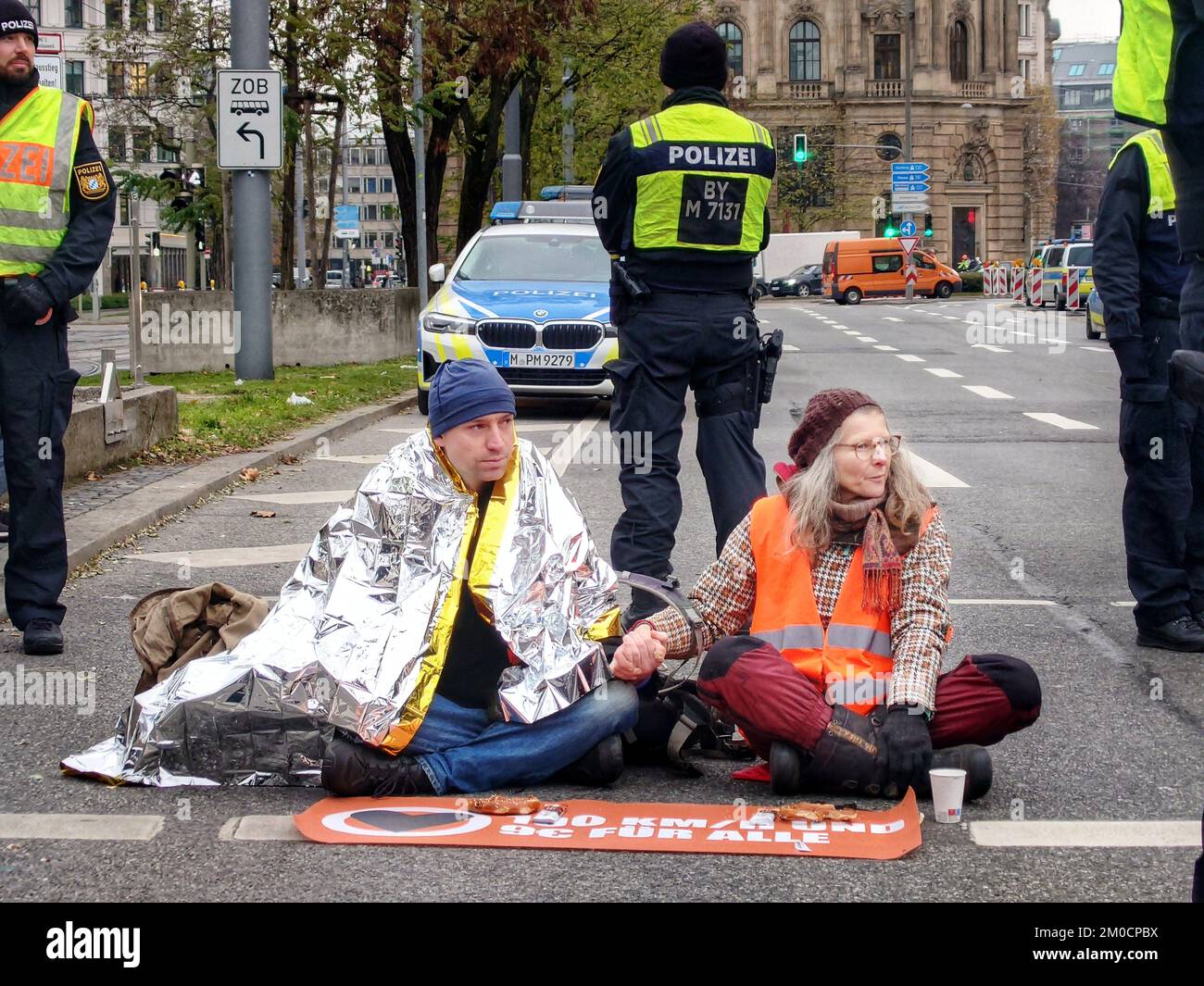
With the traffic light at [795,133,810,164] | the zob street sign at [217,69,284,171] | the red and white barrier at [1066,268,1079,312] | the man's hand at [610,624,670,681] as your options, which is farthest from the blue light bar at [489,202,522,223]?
the traffic light at [795,133,810,164]

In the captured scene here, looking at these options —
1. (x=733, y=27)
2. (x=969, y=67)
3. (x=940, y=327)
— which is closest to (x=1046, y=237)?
(x=969, y=67)

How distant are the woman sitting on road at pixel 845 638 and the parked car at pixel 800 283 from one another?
227 feet

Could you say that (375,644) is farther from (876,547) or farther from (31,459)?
(31,459)

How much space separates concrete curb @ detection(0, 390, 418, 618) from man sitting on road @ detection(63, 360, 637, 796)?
8.21 ft

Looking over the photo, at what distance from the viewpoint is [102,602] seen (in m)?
7.30

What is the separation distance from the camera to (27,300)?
20.2ft

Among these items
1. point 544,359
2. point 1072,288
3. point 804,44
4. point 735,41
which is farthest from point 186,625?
point 804,44

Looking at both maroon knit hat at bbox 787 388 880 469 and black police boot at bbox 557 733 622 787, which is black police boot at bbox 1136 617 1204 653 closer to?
maroon knit hat at bbox 787 388 880 469

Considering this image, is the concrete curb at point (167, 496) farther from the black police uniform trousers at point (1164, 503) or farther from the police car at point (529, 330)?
the black police uniform trousers at point (1164, 503)

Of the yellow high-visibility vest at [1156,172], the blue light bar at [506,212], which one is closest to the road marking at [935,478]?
the yellow high-visibility vest at [1156,172]

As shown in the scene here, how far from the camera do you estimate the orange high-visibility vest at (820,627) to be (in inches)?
184
